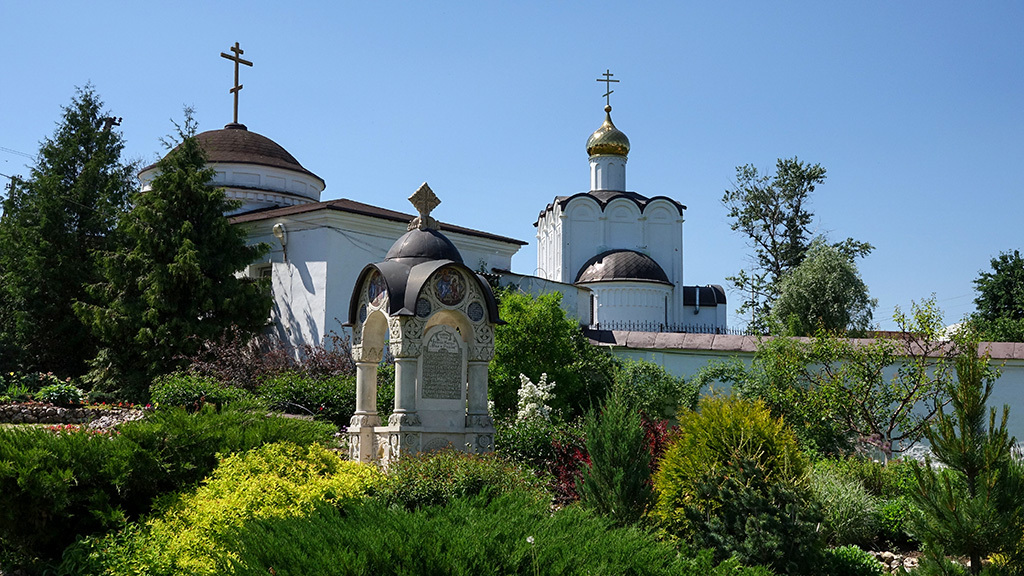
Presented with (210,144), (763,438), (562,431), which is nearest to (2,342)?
(210,144)

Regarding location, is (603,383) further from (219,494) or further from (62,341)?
(62,341)

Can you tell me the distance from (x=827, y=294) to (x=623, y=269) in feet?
20.9

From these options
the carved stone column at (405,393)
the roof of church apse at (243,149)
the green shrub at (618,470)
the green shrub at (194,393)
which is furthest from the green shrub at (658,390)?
the roof of church apse at (243,149)

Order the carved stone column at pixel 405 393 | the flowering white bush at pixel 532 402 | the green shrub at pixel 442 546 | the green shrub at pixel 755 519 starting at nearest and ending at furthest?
the green shrub at pixel 442 546, the green shrub at pixel 755 519, the carved stone column at pixel 405 393, the flowering white bush at pixel 532 402

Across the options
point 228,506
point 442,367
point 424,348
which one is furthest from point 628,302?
point 228,506

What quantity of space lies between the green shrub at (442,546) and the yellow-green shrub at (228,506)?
4cm

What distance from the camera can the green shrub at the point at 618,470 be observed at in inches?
303

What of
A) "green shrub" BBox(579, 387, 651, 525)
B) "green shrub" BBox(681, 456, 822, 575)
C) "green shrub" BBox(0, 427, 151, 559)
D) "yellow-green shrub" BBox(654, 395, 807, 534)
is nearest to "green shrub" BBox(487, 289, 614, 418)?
"green shrub" BBox(579, 387, 651, 525)

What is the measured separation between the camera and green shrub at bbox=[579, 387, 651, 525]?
25.3 feet

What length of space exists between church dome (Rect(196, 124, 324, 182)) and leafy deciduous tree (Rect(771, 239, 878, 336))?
48.1ft

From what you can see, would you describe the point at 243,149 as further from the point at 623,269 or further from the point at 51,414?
the point at 623,269

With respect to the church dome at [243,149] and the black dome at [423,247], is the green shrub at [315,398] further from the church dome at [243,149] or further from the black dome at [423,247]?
the church dome at [243,149]

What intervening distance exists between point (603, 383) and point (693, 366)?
181 cm

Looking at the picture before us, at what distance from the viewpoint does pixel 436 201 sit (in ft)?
39.1
